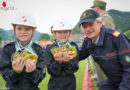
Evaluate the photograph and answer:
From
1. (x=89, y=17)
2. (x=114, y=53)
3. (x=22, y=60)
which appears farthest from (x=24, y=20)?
(x=114, y=53)

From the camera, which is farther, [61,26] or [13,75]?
[61,26]

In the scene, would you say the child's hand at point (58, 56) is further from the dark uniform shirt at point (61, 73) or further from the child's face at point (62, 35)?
the child's face at point (62, 35)

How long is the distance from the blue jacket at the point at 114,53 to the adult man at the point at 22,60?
110 centimetres

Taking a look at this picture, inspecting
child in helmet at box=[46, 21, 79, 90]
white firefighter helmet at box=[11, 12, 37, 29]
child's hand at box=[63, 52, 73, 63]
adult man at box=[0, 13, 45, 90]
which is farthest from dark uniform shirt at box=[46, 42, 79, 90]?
white firefighter helmet at box=[11, 12, 37, 29]

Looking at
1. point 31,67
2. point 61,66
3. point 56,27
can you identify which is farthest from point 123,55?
point 31,67

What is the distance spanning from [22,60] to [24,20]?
669mm

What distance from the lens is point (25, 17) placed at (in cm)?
233

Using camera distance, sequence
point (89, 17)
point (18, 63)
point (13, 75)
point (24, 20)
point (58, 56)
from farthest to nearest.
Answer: point (89, 17)
point (58, 56)
point (24, 20)
point (13, 75)
point (18, 63)

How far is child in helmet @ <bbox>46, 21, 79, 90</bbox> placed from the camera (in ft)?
8.41

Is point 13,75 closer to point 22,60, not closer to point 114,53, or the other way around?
point 22,60

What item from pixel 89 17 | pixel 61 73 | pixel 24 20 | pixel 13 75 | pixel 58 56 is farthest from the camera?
pixel 61 73

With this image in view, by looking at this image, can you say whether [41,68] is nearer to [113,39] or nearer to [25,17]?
[25,17]

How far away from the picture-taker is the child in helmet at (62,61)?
2.56 m

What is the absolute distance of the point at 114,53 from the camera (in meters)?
2.58
